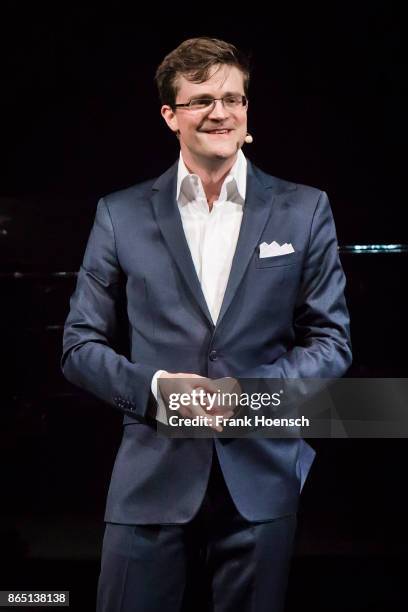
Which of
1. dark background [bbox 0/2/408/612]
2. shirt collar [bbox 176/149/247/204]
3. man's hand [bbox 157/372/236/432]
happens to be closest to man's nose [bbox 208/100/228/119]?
shirt collar [bbox 176/149/247/204]

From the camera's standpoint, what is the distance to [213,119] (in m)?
1.87

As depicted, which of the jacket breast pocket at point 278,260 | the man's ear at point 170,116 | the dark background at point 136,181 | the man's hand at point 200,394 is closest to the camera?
the man's hand at point 200,394

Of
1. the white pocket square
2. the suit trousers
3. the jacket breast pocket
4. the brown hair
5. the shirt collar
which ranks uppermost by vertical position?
Result: the brown hair

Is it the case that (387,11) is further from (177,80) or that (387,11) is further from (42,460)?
(42,460)

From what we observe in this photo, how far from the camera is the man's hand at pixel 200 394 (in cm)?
172

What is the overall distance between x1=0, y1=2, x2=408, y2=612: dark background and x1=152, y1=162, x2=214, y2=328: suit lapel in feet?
1.43

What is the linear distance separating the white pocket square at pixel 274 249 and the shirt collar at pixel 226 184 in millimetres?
147

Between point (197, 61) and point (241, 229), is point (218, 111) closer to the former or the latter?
point (197, 61)

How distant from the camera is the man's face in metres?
1.87

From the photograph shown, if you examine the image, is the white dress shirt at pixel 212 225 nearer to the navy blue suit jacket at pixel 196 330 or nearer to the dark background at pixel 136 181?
the navy blue suit jacket at pixel 196 330

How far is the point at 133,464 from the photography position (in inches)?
73.3

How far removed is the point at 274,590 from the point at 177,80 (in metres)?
1.23

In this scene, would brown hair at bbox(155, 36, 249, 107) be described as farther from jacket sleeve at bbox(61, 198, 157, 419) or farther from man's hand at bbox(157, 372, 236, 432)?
man's hand at bbox(157, 372, 236, 432)

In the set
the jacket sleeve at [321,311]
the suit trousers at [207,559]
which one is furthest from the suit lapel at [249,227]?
the suit trousers at [207,559]
